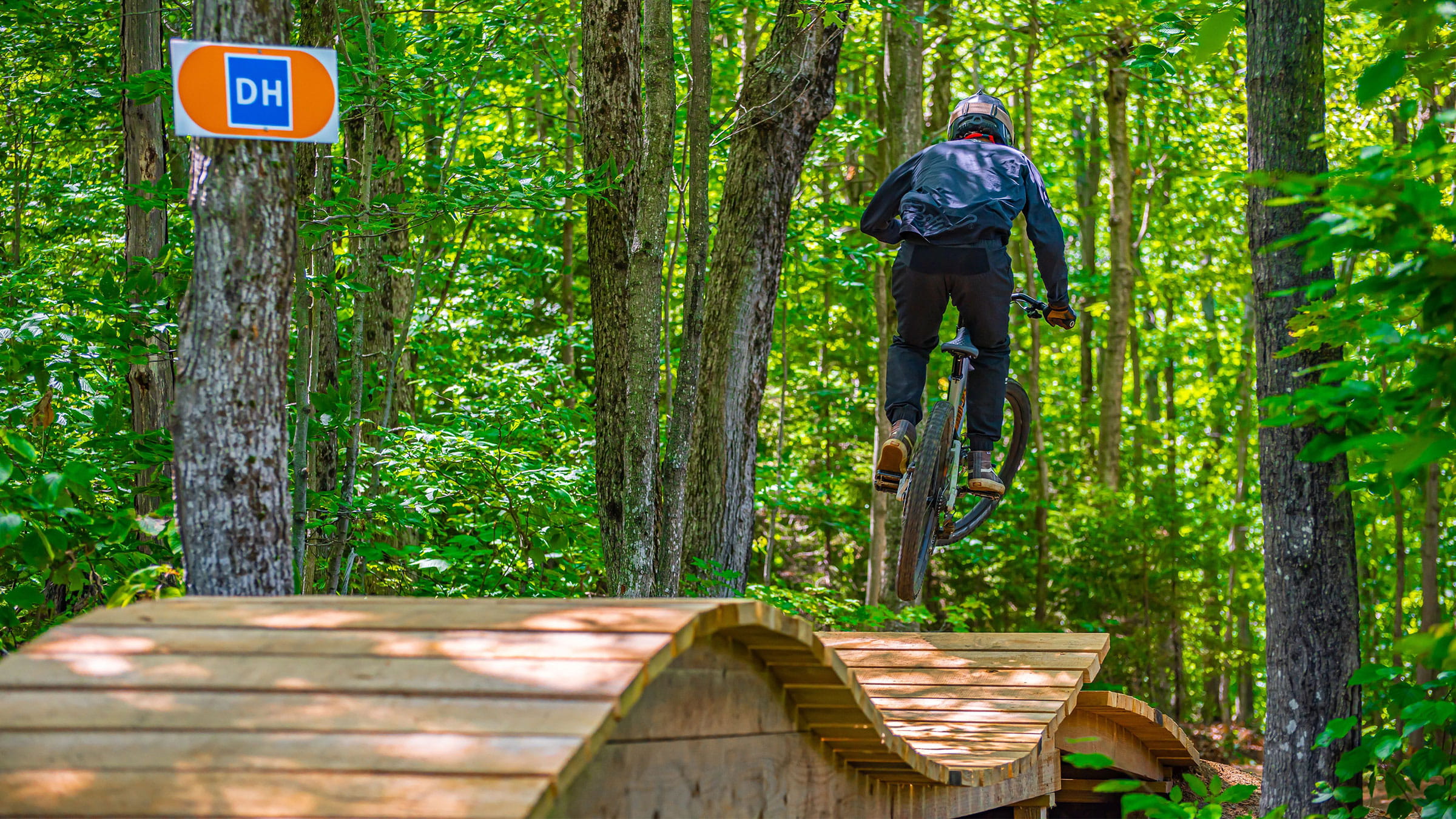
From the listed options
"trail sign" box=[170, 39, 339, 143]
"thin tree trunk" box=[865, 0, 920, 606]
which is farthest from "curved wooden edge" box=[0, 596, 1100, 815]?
"thin tree trunk" box=[865, 0, 920, 606]

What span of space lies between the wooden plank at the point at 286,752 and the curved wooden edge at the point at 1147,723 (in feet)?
13.4

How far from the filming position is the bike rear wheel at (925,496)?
196 inches

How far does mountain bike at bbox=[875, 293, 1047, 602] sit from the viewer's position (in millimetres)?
4992

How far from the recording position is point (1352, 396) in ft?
9.61

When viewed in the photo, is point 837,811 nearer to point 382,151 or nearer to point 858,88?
point 382,151

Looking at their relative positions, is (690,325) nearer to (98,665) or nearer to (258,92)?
(258,92)

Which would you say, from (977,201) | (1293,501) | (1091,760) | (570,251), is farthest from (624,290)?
(570,251)

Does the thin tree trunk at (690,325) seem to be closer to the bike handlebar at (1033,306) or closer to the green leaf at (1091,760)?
the bike handlebar at (1033,306)

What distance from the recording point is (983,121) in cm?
533

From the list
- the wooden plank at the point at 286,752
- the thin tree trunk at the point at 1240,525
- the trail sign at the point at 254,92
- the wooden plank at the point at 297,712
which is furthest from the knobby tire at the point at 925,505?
the thin tree trunk at the point at 1240,525

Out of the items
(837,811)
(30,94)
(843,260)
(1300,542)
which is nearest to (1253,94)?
(1300,542)

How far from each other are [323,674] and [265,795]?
1.22ft

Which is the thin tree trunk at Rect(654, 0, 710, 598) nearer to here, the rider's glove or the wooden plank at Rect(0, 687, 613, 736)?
the rider's glove

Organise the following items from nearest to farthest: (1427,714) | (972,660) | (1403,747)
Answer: (1427,714) → (1403,747) → (972,660)
